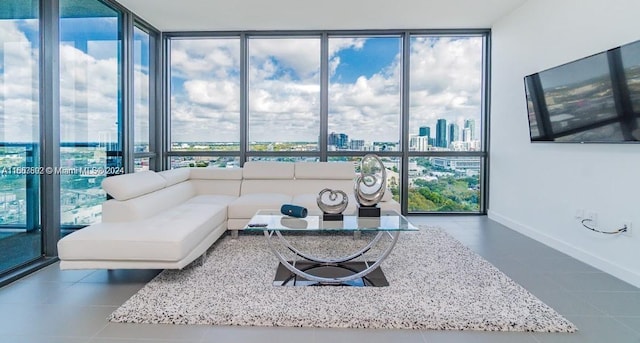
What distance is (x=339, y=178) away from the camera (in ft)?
15.3

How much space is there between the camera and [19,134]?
116 inches

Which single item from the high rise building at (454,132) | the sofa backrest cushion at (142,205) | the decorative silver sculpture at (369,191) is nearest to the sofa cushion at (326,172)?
the sofa backrest cushion at (142,205)

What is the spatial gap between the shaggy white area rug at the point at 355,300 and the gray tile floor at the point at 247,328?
0.07 m

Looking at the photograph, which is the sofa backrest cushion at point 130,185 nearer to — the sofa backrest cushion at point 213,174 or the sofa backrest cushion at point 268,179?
the sofa backrest cushion at point 213,174

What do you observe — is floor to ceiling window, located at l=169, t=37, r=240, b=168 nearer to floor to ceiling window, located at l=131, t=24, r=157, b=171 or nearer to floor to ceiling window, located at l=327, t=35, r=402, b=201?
floor to ceiling window, located at l=131, t=24, r=157, b=171

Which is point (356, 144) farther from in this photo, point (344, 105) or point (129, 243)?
point (129, 243)

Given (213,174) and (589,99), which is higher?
(589,99)

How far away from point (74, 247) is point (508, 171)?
15.3 feet

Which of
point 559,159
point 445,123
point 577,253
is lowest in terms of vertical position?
point 577,253

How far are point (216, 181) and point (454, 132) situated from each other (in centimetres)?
343

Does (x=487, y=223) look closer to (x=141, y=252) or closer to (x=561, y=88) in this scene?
(x=561, y=88)

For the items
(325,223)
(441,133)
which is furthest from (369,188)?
(441,133)

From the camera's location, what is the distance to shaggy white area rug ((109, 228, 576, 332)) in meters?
2.10

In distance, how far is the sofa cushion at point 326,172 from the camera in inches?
183
